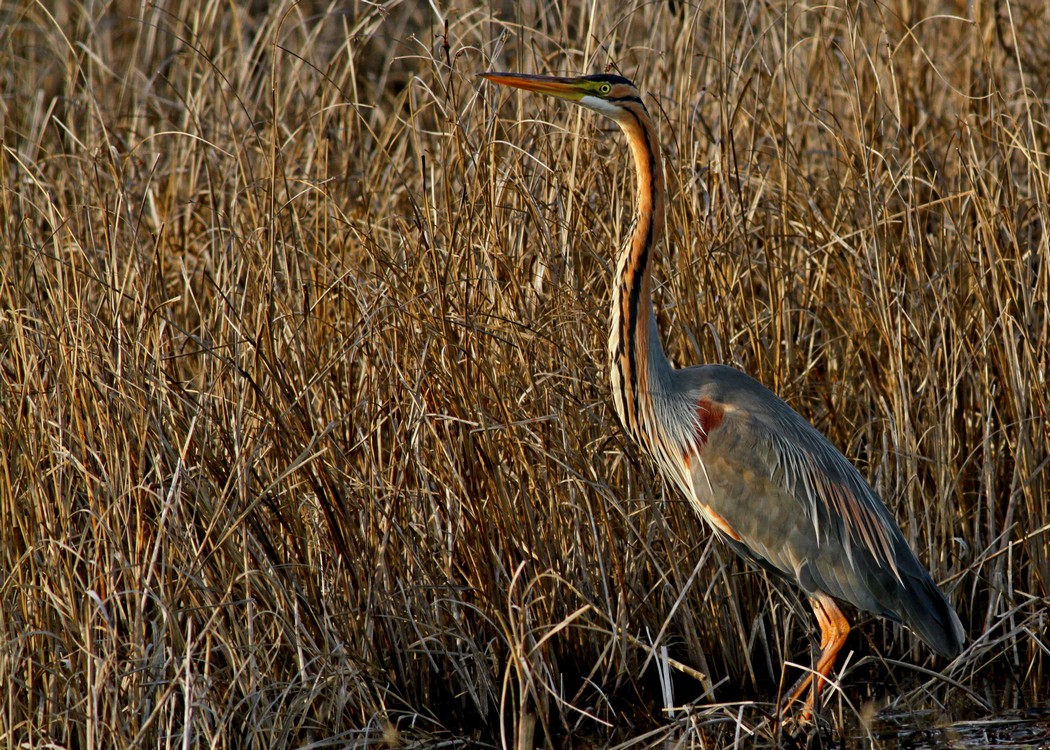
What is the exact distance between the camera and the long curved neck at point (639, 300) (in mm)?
3475

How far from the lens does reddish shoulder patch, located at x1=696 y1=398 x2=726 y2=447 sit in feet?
11.7

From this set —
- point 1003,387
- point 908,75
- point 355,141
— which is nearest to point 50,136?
point 355,141

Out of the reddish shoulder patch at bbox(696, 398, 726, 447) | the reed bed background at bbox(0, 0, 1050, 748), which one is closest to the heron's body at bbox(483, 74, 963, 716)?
the reddish shoulder patch at bbox(696, 398, 726, 447)

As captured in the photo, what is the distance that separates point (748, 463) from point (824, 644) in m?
0.55

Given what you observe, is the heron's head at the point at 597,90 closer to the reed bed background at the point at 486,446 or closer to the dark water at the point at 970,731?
the reed bed background at the point at 486,446

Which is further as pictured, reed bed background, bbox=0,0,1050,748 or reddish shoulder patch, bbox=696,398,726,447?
reddish shoulder patch, bbox=696,398,726,447

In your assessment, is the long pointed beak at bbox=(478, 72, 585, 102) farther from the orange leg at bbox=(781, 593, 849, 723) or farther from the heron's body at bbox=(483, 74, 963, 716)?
the orange leg at bbox=(781, 593, 849, 723)

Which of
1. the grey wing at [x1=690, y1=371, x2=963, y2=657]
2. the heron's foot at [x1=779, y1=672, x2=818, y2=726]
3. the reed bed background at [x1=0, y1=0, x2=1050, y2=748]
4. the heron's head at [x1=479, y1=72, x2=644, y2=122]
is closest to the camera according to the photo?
the reed bed background at [x1=0, y1=0, x2=1050, y2=748]

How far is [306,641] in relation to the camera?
3400 millimetres

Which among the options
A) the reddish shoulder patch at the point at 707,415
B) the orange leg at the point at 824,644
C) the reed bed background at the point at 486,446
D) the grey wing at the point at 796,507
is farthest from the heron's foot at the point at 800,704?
the reddish shoulder patch at the point at 707,415

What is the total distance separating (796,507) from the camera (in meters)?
3.63

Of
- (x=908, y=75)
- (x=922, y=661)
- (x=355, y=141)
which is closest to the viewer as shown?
(x=922, y=661)

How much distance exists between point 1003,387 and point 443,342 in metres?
1.69

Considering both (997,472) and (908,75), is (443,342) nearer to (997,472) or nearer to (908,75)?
(997,472)
